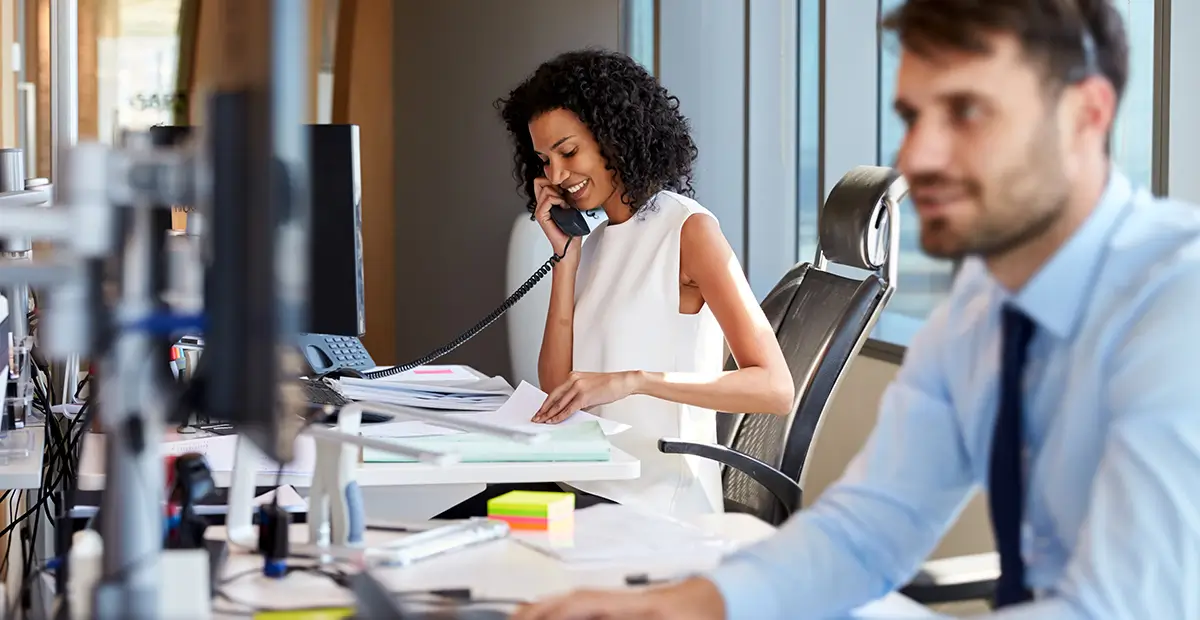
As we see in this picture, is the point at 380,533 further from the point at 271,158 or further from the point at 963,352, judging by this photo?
the point at 271,158

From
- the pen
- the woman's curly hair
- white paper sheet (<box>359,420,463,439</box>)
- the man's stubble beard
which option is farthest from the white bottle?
the woman's curly hair

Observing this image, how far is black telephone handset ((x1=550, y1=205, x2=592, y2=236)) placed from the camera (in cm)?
268

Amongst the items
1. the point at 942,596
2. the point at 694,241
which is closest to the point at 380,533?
the point at 942,596

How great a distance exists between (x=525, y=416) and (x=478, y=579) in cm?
85

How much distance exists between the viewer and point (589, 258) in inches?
107

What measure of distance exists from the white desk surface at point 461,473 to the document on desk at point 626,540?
0.85 feet

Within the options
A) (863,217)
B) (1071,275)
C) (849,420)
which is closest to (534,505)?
(1071,275)

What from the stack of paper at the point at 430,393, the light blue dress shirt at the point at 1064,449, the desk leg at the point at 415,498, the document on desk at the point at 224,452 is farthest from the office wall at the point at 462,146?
the light blue dress shirt at the point at 1064,449

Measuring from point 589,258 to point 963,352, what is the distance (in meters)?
1.54

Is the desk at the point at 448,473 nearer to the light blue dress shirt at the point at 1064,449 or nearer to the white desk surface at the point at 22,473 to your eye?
the white desk surface at the point at 22,473

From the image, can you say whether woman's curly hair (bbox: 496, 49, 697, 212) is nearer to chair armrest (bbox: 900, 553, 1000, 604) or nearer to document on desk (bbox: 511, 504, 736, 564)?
document on desk (bbox: 511, 504, 736, 564)

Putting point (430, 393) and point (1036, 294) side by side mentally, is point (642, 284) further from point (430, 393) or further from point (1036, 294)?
point (1036, 294)

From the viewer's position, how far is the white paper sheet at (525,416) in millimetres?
2088

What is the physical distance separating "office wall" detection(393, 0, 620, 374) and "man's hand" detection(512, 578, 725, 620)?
4372mm
